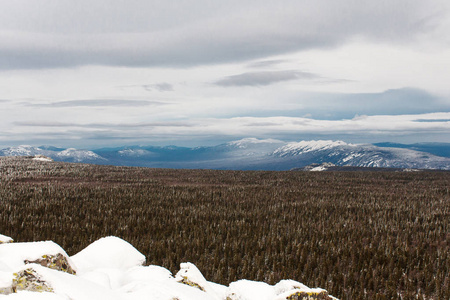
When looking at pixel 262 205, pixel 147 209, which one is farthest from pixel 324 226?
pixel 147 209

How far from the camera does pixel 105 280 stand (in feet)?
17.3

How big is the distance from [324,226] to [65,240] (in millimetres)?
9508

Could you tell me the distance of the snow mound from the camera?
6.58m

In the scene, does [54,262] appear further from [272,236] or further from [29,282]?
[272,236]

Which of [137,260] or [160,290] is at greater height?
[160,290]

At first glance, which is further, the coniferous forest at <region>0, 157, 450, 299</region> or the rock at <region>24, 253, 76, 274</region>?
the coniferous forest at <region>0, 157, 450, 299</region>

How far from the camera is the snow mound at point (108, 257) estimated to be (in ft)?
21.6

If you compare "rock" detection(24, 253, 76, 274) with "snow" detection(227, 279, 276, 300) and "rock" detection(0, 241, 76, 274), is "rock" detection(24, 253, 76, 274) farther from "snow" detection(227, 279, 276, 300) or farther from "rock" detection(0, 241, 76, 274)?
"snow" detection(227, 279, 276, 300)

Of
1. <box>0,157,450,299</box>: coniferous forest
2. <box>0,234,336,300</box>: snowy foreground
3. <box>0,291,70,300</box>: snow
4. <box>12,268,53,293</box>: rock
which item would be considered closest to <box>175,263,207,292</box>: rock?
<box>0,234,336,300</box>: snowy foreground

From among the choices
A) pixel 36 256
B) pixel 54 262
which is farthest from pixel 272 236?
pixel 36 256

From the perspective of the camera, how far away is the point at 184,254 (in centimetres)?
896

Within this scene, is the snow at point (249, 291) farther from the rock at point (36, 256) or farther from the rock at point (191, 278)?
the rock at point (36, 256)

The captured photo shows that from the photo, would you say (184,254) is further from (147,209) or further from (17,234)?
(147,209)

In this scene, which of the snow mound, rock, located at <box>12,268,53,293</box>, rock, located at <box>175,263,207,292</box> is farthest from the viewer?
the snow mound
